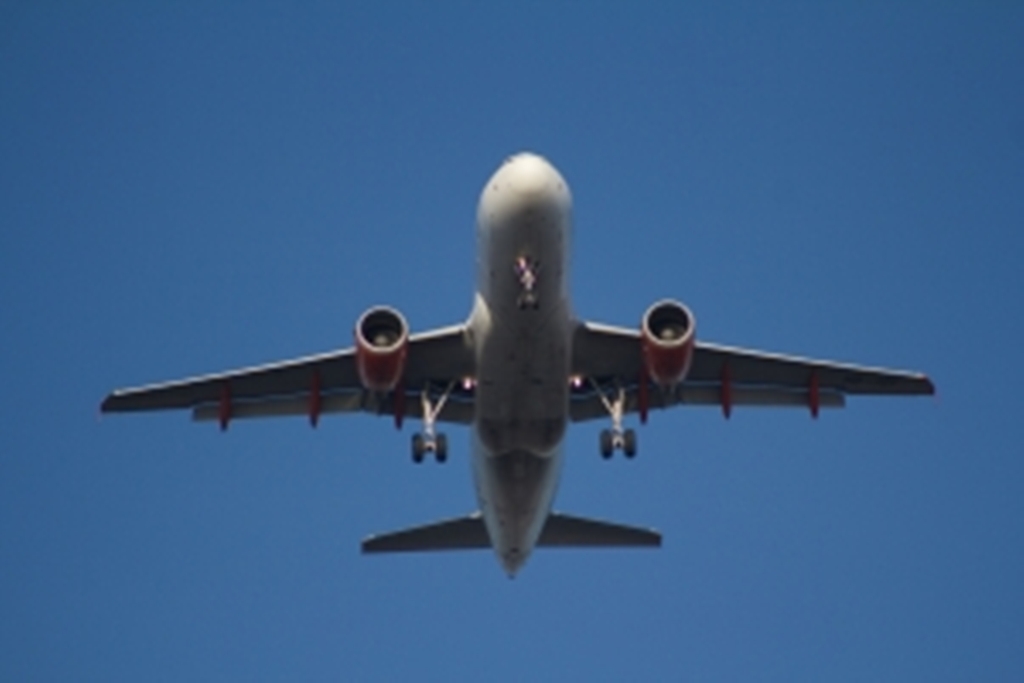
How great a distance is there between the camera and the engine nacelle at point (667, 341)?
3359cm

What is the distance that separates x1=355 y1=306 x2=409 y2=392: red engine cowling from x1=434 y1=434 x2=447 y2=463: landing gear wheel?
206 centimetres

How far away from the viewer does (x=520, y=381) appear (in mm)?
33625

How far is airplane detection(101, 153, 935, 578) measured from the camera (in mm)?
31984

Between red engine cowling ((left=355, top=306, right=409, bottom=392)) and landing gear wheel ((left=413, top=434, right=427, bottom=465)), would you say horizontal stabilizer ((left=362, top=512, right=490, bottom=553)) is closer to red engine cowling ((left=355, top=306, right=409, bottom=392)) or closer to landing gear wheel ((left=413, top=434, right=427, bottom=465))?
landing gear wheel ((left=413, top=434, right=427, bottom=465))

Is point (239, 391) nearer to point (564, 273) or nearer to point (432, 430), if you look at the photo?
point (432, 430)

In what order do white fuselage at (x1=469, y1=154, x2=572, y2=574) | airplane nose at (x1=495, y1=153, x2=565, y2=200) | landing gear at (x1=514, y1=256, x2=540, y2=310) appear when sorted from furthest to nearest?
1. landing gear at (x1=514, y1=256, x2=540, y2=310)
2. white fuselage at (x1=469, y1=154, x2=572, y2=574)
3. airplane nose at (x1=495, y1=153, x2=565, y2=200)

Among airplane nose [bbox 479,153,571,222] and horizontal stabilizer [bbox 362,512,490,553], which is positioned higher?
airplane nose [bbox 479,153,571,222]

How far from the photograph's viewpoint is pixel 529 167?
3142 cm

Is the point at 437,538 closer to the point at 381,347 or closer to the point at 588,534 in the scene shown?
the point at 588,534

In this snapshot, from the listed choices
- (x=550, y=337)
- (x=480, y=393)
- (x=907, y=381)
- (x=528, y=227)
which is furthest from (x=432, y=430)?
(x=907, y=381)

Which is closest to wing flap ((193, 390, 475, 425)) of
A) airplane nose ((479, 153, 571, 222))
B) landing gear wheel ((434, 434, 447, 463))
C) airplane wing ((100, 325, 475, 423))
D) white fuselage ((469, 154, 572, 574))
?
airplane wing ((100, 325, 475, 423))

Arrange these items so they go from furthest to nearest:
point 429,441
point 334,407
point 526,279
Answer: point 334,407 < point 429,441 < point 526,279

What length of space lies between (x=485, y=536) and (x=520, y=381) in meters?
7.01

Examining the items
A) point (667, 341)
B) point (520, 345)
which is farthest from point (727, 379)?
point (520, 345)
